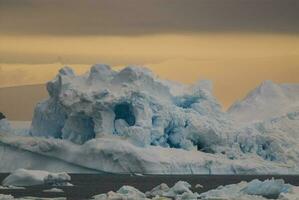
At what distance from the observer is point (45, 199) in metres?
37.1

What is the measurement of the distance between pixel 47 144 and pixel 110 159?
143 inches

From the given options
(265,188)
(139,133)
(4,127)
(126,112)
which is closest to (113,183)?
(139,133)

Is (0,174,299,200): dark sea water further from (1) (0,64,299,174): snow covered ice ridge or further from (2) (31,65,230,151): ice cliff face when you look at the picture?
(2) (31,65,230,151): ice cliff face

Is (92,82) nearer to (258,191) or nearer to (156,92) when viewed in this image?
(156,92)

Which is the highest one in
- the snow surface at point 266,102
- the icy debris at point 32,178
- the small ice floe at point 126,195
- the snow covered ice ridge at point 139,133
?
the snow surface at point 266,102

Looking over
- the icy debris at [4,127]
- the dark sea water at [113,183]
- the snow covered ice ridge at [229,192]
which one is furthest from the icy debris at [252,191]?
the icy debris at [4,127]

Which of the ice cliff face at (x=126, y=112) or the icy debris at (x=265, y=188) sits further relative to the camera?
the ice cliff face at (x=126, y=112)

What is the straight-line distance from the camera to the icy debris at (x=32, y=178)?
151 ft

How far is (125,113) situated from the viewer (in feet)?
193

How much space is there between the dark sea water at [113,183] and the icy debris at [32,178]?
16.1 inches

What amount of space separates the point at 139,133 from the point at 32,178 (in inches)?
402

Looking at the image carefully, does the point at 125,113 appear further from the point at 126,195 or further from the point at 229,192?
the point at 229,192

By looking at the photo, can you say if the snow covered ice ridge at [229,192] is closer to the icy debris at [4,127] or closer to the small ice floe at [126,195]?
the small ice floe at [126,195]

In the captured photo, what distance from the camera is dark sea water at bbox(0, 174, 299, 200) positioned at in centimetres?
4366
